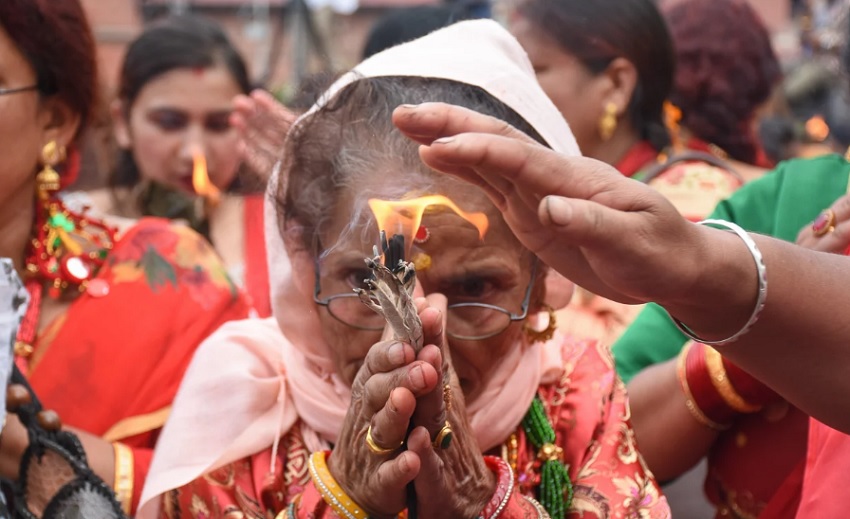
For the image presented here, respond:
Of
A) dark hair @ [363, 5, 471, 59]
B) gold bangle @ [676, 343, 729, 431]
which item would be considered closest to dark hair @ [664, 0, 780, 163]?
dark hair @ [363, 5, 471, 59]

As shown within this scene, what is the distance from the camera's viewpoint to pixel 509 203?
1.57m

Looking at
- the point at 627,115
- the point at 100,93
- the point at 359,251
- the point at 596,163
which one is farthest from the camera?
the point at 627,115

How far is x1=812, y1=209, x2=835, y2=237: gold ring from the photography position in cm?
222

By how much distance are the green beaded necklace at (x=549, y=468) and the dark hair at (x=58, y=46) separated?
1.66 m

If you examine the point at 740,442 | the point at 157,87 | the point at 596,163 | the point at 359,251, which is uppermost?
the point at 596,163

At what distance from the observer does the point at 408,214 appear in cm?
191

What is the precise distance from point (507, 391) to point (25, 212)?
1586mm

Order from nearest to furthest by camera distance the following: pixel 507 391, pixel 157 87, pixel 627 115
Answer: pixel 507 391
pixel 627 115
pixel 157 87

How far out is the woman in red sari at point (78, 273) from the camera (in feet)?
9.30

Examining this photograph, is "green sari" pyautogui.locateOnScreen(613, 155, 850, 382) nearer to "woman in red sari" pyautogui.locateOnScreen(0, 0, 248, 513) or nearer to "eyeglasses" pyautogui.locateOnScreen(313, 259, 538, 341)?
"eyeglasses" pyautogui.locateOnScreen(313, 259, 538, 341)

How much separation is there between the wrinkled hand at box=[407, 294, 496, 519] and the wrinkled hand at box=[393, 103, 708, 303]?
1.07 ft

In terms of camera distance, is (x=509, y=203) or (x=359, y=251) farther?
(x=359, y=251)

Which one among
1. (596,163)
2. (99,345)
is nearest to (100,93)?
(99,345)

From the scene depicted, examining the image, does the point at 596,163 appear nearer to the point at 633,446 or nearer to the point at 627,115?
the point at 633,446
